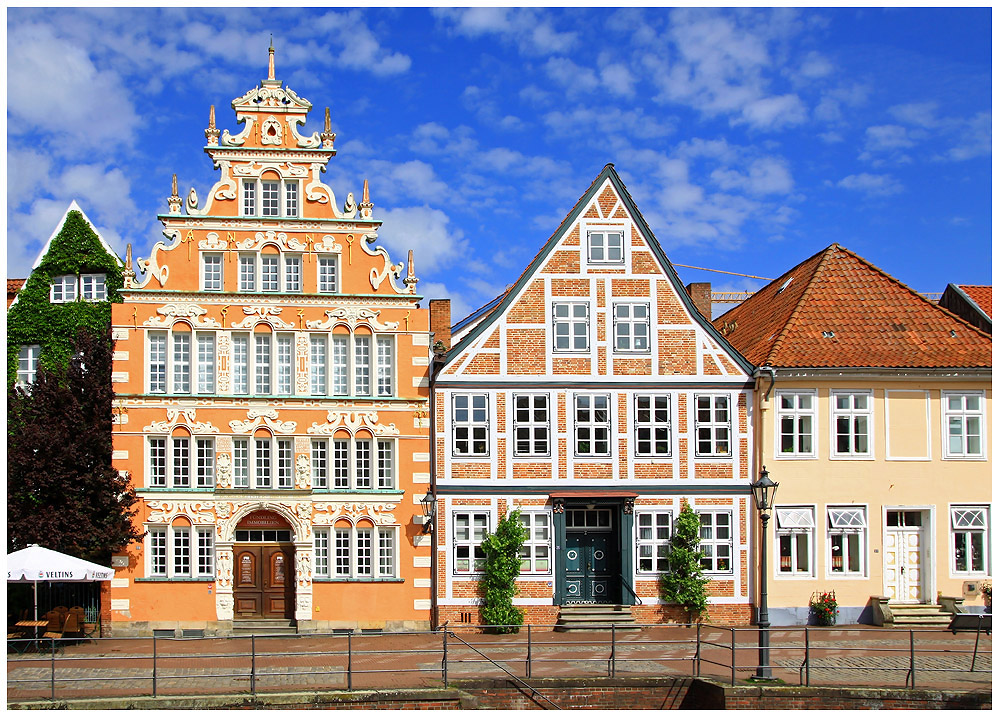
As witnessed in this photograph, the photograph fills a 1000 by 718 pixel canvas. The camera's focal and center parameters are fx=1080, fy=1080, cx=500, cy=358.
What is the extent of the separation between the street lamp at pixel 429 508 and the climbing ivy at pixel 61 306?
32.4 feet

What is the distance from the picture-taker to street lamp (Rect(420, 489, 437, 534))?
26.0 metres

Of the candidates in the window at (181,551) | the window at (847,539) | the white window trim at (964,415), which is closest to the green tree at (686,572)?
the window at (847,539)

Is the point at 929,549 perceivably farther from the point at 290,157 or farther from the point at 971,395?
the point at 290,157

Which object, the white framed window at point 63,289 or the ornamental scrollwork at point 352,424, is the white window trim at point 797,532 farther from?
the white framed window at point 63,289

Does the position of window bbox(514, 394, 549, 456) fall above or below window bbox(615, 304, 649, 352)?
below

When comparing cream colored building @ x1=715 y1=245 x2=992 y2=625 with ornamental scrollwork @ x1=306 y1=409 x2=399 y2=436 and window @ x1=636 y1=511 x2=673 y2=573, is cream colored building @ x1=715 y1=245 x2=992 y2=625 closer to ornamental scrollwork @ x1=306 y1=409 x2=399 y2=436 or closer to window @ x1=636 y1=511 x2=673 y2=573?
window @ x1=636 y1=511 x2=673 y2=573

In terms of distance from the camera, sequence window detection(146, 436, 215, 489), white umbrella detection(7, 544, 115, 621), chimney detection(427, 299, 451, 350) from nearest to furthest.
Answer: white umbrella detection(7, 544, 115, 621) → window detection(146, 436, 215, 489) → chimney detection(427, 299, 451, 350)

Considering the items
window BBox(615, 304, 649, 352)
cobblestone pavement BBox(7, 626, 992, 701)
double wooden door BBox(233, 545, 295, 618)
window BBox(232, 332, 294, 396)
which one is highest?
window BBox(615, 304, 649, 352)

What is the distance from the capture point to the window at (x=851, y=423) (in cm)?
2722

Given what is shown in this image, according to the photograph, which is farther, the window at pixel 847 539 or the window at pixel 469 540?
the window at pixel 847 539

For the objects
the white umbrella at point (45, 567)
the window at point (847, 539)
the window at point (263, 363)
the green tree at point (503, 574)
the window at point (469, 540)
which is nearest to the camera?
the white umbrella at point (45, 567)

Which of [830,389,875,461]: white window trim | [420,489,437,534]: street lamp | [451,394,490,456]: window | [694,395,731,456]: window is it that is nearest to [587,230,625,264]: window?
[694,395,731,456]: window

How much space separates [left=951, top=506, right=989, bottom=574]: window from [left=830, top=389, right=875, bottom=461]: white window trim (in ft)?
8.70

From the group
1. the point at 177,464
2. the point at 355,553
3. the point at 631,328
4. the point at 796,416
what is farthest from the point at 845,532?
the point at 177,464
